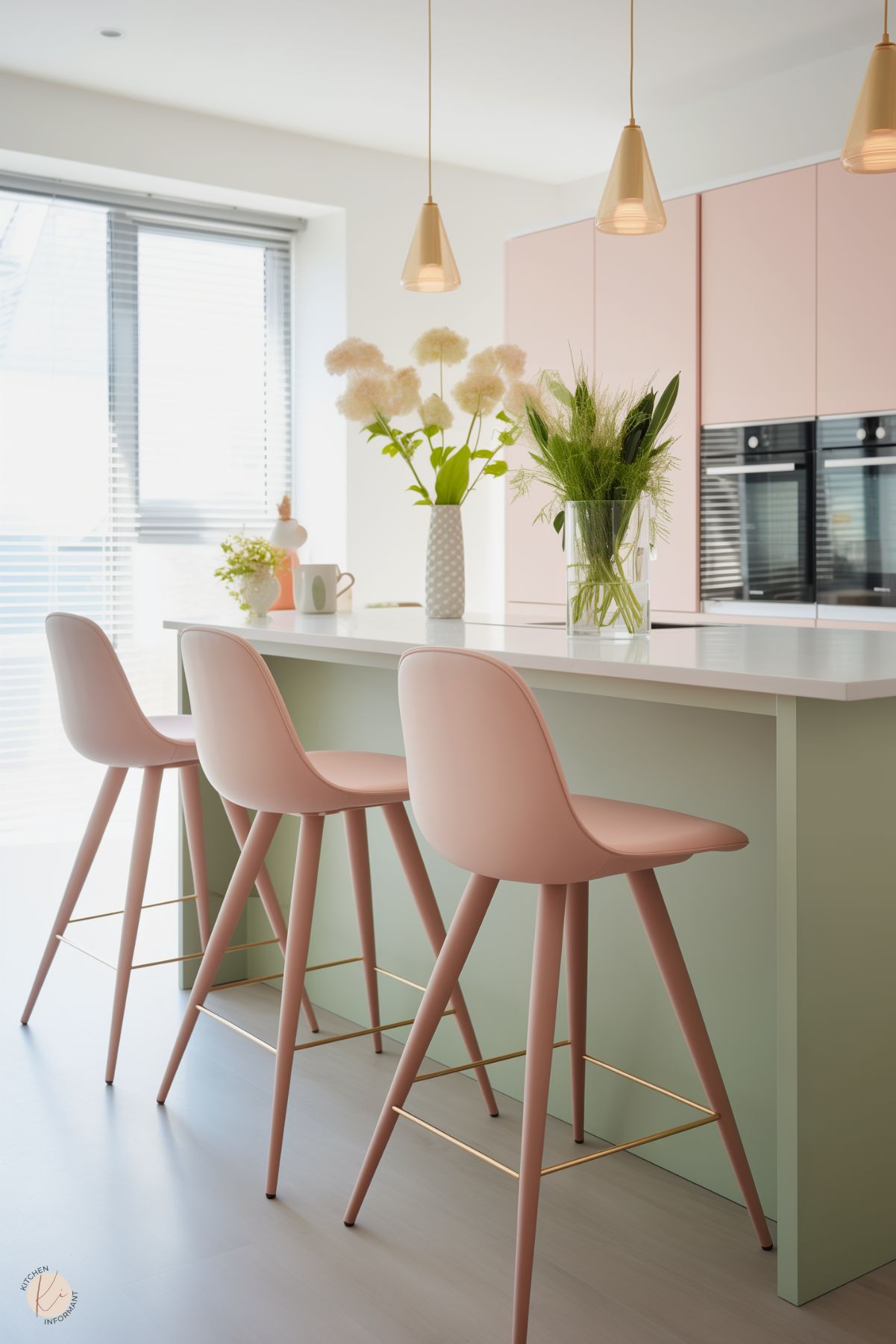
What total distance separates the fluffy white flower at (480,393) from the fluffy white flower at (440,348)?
57 mm

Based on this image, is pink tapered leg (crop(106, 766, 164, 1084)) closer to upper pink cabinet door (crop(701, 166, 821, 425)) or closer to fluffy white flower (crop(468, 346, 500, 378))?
fluffy white flower (crop(468, 346, 500, 378))

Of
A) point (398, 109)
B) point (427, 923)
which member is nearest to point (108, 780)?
point (427, 923)

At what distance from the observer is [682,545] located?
4.70 meters

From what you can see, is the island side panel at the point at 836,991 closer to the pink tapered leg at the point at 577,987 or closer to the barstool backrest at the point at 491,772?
the barstool backrest at the point at 491,772

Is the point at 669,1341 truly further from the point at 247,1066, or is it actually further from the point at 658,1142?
the point at 247,1066

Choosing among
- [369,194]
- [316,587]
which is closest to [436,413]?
[316,587]

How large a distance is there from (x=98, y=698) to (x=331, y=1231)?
1216 millimetres

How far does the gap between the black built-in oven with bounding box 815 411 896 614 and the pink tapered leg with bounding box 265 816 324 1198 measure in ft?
8.14

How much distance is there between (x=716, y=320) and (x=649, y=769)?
2659mm

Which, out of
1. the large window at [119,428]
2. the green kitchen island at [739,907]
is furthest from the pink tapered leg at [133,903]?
the large window at [119,428]

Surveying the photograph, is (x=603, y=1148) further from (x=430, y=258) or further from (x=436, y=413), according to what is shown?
(x=430, y=258)

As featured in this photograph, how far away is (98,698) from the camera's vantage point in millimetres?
2777

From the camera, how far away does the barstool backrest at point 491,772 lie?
172cm

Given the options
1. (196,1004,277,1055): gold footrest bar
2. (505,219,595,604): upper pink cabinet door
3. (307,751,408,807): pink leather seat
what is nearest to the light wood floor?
(196,1004,277,1055): gold footrest bar
